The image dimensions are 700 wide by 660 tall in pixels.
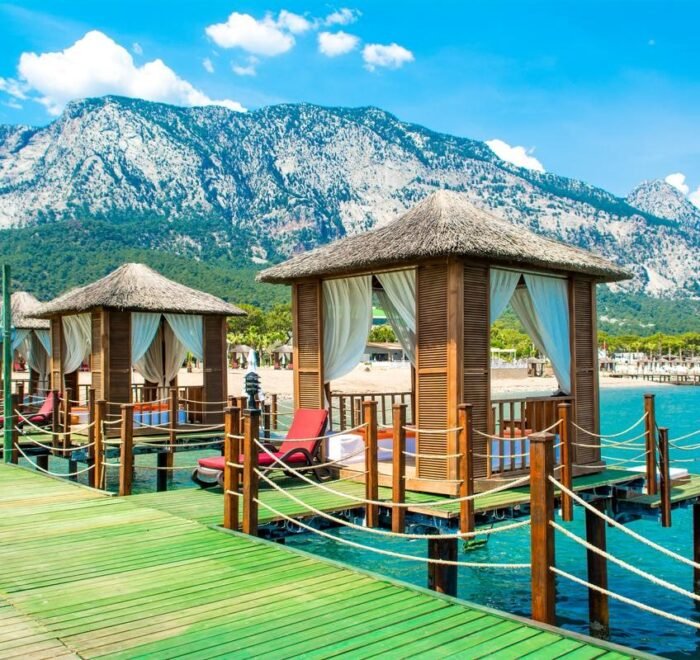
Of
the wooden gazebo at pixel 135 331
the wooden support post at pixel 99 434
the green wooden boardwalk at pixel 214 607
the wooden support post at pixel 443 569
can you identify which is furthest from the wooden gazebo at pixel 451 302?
the wooden gazebo at pixel 135 331

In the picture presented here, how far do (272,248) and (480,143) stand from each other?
58142 millimetres

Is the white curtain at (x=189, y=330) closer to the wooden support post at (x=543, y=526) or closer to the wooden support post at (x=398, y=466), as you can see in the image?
the wooden support post at (x=398, y=466)

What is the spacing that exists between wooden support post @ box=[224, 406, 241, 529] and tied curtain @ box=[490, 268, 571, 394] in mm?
3763

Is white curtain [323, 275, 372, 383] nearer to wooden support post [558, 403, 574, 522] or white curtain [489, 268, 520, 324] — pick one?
white curtain [489, 268, 520, 324]

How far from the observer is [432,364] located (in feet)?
27.2

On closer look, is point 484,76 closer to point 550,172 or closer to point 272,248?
point 272,248

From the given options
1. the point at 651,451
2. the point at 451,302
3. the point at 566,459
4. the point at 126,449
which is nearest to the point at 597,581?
the point at 566,459

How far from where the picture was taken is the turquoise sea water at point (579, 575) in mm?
8188

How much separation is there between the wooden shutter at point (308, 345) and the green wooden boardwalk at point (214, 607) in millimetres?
3664

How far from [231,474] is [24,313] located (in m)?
15.9

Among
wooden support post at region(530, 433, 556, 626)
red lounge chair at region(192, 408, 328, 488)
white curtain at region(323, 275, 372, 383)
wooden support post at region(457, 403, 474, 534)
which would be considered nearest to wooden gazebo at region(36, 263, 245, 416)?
white curtain at region(323, 275, 372, 383)

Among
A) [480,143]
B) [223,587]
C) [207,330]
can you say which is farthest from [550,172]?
[223,587]

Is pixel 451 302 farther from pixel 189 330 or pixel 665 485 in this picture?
pixel 189 330

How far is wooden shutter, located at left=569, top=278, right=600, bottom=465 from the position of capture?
9500mm
